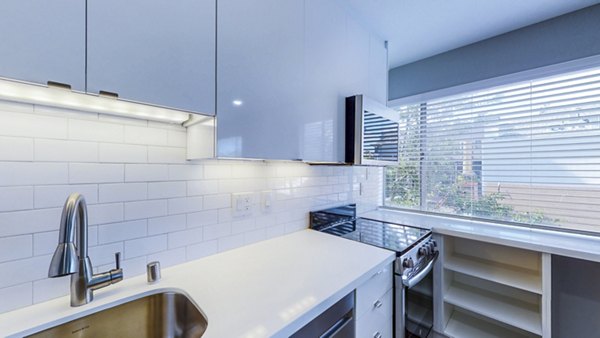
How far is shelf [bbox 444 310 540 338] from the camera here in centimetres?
167

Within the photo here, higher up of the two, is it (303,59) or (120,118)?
(303,59)

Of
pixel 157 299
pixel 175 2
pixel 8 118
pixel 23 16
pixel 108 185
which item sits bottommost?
pixel 157 299

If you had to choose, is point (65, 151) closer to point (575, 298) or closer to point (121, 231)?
point (121, 231)

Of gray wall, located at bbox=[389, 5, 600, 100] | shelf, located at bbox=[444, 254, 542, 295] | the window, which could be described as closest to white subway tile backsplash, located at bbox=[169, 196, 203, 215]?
shelf, located at bbox=[444, 254, 542, 295]

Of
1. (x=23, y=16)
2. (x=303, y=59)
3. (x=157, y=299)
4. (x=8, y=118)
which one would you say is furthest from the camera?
(x=303, y=59)

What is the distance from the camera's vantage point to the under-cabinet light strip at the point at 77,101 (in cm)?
60

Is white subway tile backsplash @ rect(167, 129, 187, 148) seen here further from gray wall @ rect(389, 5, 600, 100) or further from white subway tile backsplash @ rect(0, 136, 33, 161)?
gray wall @ rect(389, 5, 600, 100)

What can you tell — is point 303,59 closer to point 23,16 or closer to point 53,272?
point 23,16

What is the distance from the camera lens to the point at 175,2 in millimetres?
755

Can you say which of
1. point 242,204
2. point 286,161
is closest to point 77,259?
point 242,204

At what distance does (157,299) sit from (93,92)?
725 millimetres

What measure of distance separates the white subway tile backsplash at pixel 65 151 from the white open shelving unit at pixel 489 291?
2.05 meters

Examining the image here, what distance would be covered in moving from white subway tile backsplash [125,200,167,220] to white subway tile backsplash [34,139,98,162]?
0.70 feet

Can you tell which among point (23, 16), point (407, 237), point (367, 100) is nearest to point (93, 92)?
point (23, 16)
